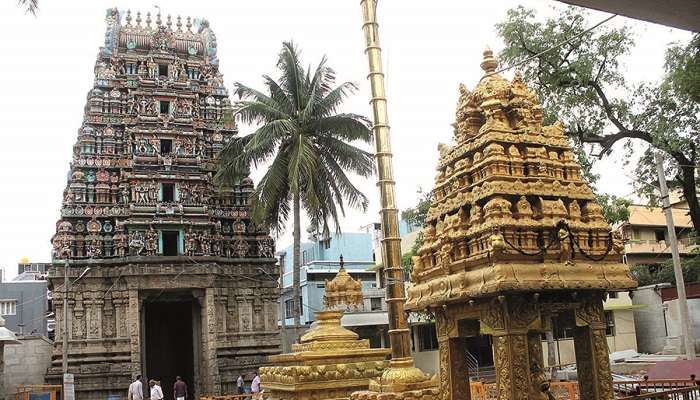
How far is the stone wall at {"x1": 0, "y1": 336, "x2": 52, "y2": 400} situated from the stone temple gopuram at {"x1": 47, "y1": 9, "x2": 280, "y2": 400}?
0.76 metres

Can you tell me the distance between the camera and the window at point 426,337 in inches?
1254

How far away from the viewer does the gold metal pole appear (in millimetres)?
7035

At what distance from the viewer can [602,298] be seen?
6684 mm

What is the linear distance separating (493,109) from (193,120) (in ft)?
75.0

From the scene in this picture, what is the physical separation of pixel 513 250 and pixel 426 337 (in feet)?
87.4

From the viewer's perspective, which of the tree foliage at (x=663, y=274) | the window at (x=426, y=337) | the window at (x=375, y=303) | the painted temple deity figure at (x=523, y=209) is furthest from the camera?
the window at (x=375, y=303)

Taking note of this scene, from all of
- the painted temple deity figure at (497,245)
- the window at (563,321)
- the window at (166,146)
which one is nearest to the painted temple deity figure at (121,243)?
the window at (166,146)

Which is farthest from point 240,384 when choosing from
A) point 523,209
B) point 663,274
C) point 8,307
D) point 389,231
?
point 8,307

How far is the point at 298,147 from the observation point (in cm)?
2345

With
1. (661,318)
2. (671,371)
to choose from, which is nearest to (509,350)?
(671,371)

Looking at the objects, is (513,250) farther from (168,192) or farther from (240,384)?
(168,192)

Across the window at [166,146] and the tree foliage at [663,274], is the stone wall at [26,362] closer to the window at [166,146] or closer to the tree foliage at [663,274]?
the window at [166,146]

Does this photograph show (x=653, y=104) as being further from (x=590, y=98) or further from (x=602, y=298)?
(x=602, y=298)

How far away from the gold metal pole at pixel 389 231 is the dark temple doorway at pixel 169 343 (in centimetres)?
2512
